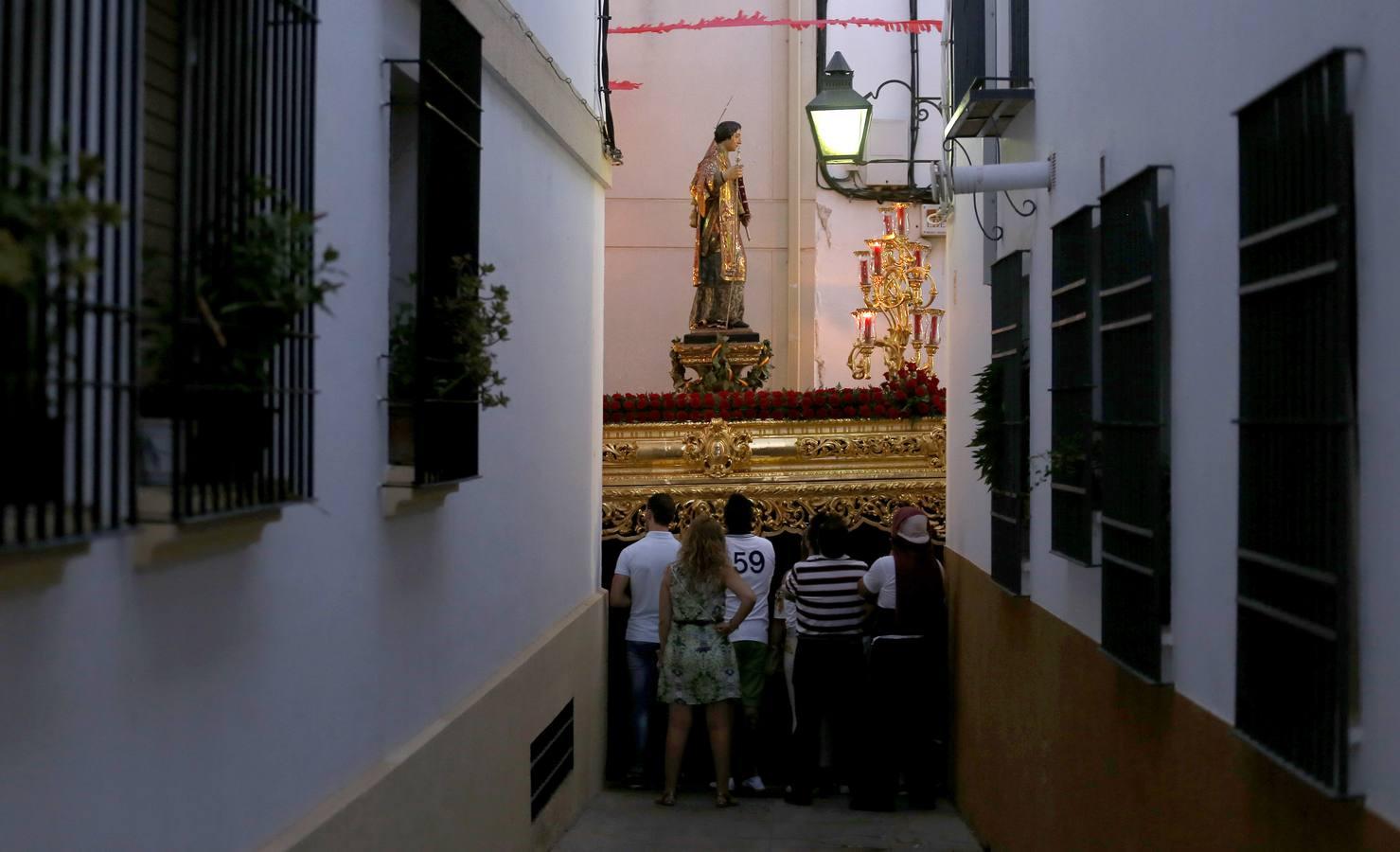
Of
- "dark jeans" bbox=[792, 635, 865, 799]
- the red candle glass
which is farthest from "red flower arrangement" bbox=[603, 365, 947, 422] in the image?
the red candle glass

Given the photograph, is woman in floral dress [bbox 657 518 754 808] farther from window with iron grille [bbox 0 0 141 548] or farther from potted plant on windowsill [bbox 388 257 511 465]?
window with iron grille [bbox 0 0 141 548]

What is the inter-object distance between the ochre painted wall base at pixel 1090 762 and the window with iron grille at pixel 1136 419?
0.25 meters

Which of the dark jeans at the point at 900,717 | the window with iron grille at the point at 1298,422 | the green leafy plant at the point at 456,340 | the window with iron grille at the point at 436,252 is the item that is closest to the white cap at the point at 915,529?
the dark jeans at the point at 900,717

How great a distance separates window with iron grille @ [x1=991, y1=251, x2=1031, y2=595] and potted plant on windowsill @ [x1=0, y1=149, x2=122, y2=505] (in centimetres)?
533

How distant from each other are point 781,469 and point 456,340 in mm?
6914

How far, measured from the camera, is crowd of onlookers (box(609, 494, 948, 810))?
392 inches

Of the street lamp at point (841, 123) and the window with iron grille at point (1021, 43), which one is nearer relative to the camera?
the window with iron grille at point (1021, 43)

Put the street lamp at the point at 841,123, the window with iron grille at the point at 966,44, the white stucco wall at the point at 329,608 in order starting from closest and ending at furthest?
the white stucco wall at the point at 329,608
the window with iron grille at the point at 966,44
the street lamp at the point at 841,123

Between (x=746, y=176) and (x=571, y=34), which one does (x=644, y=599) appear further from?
(x=746, y=176)

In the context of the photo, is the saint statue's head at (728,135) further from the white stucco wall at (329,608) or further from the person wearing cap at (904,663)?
the white stucco wall at (329,608)

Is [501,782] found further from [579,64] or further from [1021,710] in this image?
[579,64]

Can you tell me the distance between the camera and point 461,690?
6590 millimetres

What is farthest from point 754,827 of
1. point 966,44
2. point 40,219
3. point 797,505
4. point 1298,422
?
point 40,219

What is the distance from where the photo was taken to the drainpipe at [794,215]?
1933cm
